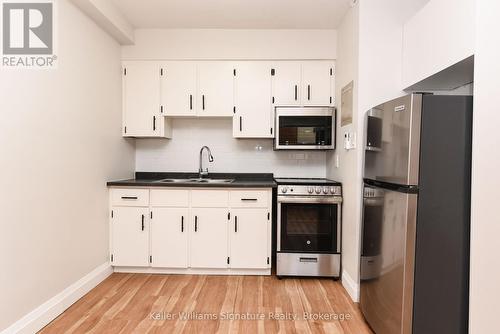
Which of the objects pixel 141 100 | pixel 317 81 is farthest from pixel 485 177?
pixel 141 100

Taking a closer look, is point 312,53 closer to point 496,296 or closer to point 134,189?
point 134,189

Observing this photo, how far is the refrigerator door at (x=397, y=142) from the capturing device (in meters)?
1.63

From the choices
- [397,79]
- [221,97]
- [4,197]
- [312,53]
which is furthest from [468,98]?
[4,197]

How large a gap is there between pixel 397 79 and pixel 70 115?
8.77ft

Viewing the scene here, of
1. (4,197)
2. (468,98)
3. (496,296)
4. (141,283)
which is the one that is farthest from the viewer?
(141,283)

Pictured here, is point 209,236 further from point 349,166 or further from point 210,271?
point 349,166

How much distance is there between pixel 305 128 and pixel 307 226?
104cm

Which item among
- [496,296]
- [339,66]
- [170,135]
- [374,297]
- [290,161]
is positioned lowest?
[374,297]

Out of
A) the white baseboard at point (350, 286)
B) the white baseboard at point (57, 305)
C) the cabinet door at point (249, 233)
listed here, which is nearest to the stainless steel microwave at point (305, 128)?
the cabinet door at point (249, 233)

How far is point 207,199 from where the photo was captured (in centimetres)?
299

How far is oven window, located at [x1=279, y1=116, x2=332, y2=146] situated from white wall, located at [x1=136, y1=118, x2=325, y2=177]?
427mm

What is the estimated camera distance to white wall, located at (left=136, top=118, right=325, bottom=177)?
3.64m

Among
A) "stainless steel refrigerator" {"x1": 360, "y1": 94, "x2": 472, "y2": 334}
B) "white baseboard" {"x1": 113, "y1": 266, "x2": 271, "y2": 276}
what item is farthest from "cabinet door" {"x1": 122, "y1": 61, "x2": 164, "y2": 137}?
"stainless steel refrigerator" {"x1": 360, "y1": 94, "x2": 472, "y2": 334}

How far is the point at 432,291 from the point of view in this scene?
5.41 feet
